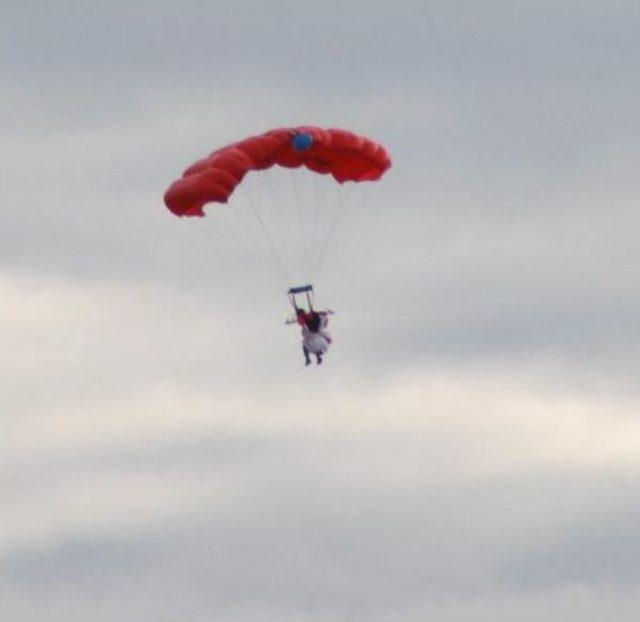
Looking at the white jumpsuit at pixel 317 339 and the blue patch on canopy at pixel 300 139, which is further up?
the blue patch on canopy at pixel 300 139

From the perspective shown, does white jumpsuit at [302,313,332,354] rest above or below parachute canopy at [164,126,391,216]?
below

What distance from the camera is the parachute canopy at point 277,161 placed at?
178 metres

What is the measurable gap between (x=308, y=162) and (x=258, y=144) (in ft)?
5.65

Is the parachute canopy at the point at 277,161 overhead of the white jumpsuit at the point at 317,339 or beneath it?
overhead

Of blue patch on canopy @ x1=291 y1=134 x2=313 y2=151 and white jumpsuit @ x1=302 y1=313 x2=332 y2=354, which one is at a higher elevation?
blue patch on canopy @ x1=291 y1=134 x2=313 y2=151

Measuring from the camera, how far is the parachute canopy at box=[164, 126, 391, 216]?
17762cm

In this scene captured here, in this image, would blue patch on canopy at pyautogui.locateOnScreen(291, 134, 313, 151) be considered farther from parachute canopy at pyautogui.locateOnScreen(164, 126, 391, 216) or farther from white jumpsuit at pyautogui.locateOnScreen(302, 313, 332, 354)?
white jumpsuit at pyautogui.locateOnScreen(302, 313, 332, 354)

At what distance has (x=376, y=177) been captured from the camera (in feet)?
596

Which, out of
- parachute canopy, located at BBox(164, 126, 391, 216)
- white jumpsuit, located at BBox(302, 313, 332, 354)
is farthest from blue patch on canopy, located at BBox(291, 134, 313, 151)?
white jumpsuit, located at BBox(302, 313, 332, 354)

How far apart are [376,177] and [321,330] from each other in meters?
4.80

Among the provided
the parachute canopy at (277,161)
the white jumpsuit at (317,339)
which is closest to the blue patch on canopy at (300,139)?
the parachute canopy at (277,161)

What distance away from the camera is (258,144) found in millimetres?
179500

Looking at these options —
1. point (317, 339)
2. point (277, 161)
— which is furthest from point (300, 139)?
point (317, 339)

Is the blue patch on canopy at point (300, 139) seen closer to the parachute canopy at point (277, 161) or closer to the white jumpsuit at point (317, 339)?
the parachute canopy at point (277, 161)
